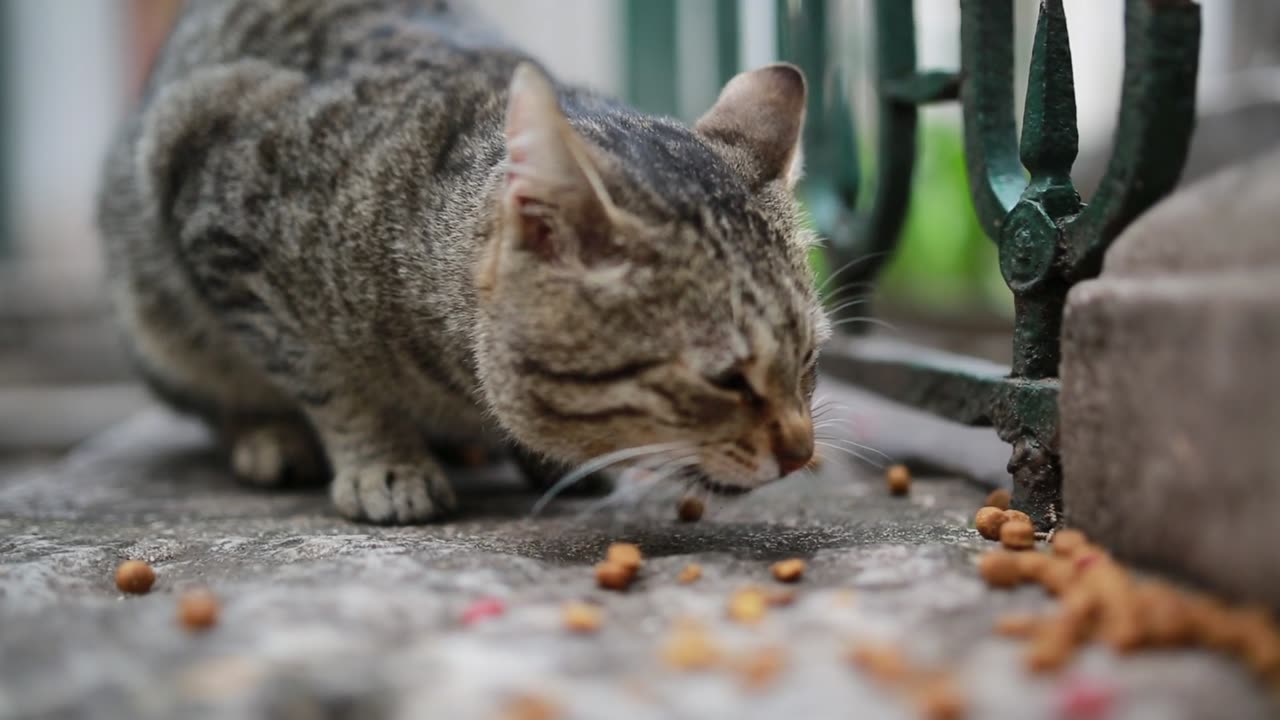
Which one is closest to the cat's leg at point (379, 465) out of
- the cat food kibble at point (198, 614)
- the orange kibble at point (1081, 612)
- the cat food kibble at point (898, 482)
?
the cat food kibble at point (198, 614)

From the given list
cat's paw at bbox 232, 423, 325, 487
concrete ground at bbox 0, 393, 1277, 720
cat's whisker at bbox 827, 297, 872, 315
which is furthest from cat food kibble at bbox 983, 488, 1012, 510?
cat's paw at bbox 232, 423, 325, 487

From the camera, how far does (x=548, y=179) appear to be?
1540 mm

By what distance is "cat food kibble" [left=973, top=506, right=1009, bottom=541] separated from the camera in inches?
64.9

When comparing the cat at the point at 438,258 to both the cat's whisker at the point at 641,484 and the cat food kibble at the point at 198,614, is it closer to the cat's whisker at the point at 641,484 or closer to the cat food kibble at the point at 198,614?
the cat's whisker at the point at 641,484

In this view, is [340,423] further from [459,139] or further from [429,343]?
[459,139]

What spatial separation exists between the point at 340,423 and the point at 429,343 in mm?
329

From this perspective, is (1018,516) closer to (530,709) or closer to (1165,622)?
(1165,622)

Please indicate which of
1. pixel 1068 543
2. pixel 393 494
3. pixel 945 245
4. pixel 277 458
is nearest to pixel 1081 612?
pixel 1068 543

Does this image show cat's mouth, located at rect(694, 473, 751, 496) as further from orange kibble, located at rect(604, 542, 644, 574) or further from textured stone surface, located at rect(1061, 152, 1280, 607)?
textured stone surface, located at rect(1061, 152, 1280, 607)

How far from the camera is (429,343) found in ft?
6.55

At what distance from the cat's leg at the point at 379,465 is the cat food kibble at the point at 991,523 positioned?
98 centimetres

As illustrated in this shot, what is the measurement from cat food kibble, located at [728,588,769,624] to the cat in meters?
0.28

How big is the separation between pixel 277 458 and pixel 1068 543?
1.73 metres

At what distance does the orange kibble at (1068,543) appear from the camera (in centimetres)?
145
